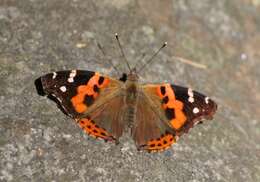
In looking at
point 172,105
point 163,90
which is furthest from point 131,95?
point 172,105

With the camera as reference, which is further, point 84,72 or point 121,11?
point 121,11

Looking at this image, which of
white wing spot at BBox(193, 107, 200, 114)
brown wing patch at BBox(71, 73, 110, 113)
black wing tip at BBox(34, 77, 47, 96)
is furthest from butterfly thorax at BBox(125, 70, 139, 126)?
Result: black wing tip at BBox(34, 77, 47, 96)

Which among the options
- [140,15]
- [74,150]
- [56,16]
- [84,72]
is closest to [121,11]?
[140,15]

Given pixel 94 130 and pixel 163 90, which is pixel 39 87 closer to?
pixel 94 130

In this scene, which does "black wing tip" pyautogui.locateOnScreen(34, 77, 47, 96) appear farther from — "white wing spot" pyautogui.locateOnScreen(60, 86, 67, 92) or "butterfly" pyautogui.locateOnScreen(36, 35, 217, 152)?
"white wing spot" pyautogui.locateOnScreen(60, 86, 67, 92)

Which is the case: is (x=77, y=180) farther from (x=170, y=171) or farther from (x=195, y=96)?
(x=195, y=96)

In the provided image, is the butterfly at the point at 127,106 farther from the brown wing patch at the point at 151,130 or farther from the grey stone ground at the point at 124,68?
the grey stone ground at the point at 124,68

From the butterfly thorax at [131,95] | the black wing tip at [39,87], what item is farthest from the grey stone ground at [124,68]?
the butterfly thorax at [131,95]

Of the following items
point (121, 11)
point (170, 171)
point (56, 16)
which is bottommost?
point (170, 171)
